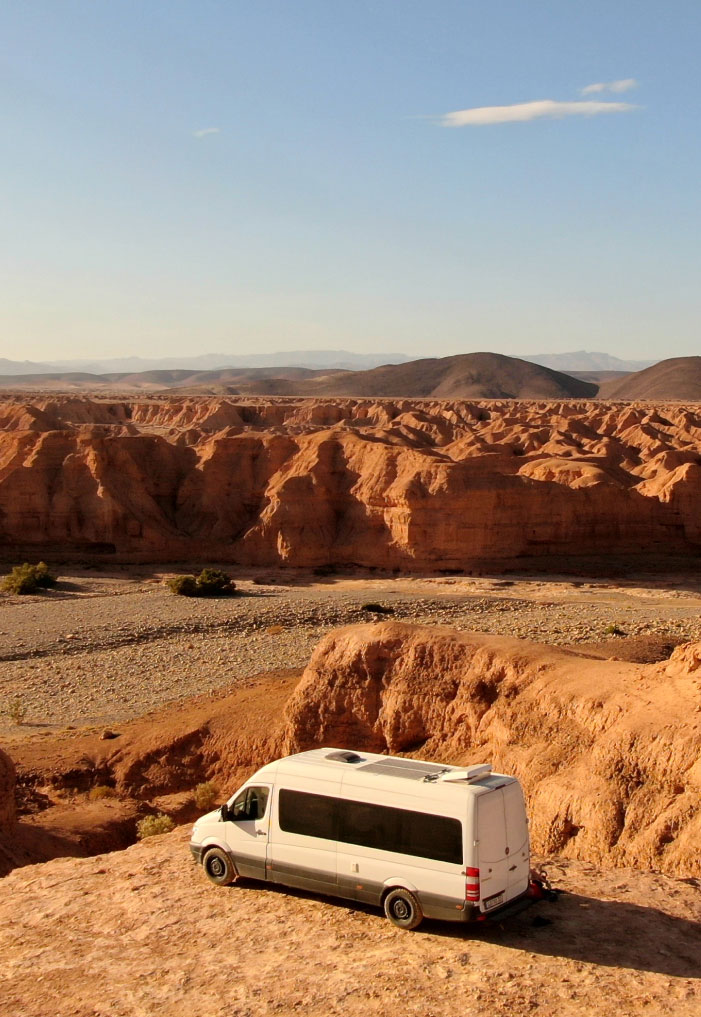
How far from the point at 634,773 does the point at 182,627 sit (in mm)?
26848

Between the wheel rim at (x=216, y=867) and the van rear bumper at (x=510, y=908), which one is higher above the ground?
the van rear bumper at (x=510, y=908)

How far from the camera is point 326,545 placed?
178ft

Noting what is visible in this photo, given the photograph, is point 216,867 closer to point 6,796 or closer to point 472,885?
point 472,885

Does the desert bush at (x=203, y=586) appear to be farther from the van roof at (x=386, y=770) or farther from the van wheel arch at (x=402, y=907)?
the van wheel arch at (x=402, y=907)

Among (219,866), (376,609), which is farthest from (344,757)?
(376,609)

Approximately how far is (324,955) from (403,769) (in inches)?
84.8

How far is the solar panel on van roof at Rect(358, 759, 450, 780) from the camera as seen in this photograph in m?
11.4

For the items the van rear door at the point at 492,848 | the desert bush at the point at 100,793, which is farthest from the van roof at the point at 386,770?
the desert bush at the point at 100,793

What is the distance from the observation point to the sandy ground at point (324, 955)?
31.3 feet

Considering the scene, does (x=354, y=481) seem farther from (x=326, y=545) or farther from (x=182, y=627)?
(x=182, y=627)

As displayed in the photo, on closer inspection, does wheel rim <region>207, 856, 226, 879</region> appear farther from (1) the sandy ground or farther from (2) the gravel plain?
(2) the gravel plain

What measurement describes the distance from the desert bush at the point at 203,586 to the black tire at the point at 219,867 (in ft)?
114

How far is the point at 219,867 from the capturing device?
41.0ft

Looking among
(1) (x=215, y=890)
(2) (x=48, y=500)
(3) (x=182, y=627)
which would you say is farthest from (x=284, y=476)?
(1) (x=215, y=890)
